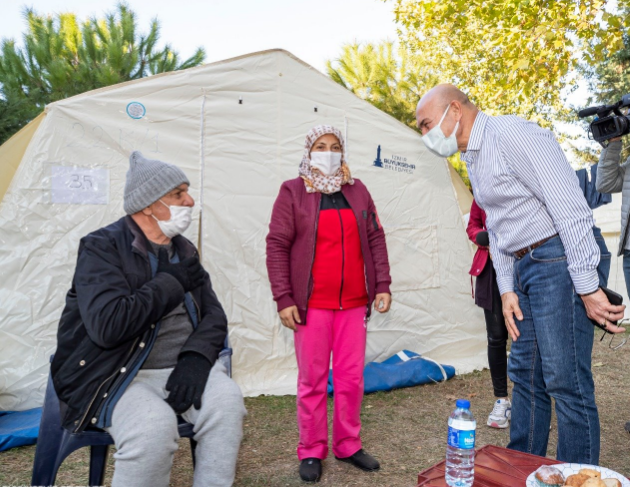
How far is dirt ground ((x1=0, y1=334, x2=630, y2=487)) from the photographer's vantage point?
9.52 feet

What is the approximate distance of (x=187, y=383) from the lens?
2.11 m

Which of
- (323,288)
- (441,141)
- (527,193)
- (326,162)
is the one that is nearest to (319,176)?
(326,162)

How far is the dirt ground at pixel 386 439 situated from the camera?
2.90m

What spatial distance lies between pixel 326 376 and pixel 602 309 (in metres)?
1.45

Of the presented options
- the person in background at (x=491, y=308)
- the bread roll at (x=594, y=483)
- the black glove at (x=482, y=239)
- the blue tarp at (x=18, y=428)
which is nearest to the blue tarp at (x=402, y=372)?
the person in background at (x=491, y=308)

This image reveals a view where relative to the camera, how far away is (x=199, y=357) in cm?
222

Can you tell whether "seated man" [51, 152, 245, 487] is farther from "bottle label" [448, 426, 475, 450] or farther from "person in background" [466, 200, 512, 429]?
"person in background" [466, 200, 512, 429]

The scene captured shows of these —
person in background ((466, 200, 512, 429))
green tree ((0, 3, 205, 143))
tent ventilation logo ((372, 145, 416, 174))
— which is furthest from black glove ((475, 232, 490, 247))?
green tree ((0, 3, 205, 143))

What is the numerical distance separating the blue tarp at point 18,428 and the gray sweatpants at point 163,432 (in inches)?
59.0

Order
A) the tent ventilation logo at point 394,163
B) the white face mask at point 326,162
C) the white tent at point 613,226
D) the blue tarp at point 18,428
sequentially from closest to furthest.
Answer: the white face mask at point 326,162
the blue tarp at point 18,428
the tent ventilation logo at point 394,163
the white tent at point 613,226

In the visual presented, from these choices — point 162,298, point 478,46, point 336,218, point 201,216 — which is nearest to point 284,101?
point 201,216

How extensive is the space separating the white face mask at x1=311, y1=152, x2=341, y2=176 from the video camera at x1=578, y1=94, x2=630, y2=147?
1.26 m

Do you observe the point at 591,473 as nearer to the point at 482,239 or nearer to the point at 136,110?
the point at 482,239

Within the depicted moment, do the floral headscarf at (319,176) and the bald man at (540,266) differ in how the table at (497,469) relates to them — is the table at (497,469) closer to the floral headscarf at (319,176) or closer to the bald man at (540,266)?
the bald man at (540,266)
